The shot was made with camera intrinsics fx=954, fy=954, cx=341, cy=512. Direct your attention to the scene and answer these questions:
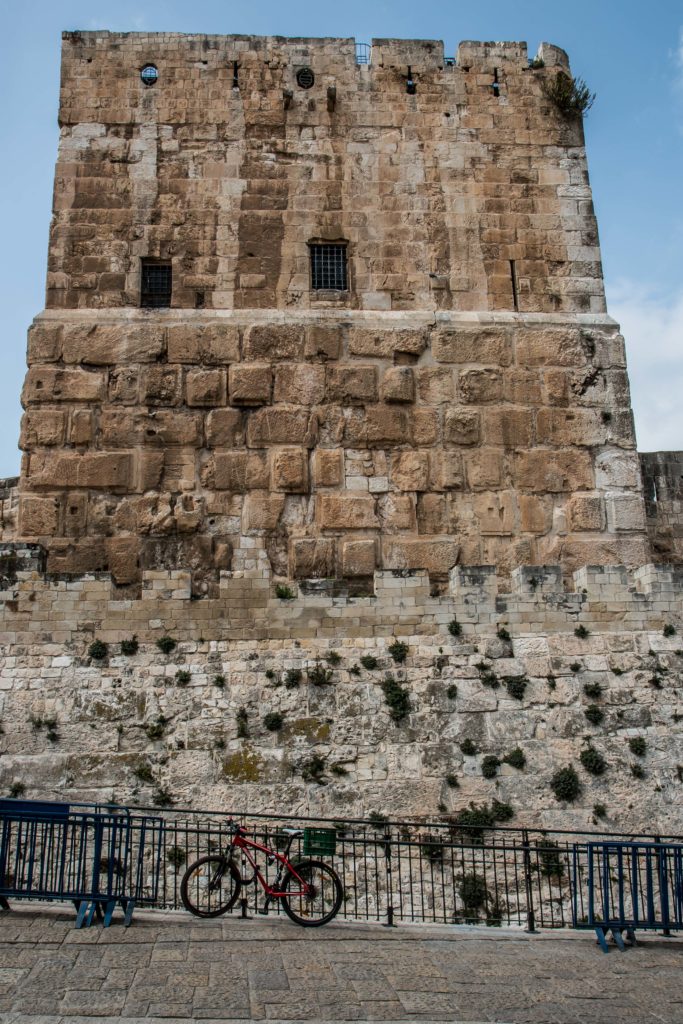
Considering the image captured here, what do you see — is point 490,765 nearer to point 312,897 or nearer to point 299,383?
point 312,897

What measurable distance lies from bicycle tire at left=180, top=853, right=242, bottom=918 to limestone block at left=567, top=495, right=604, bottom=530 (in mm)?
6714

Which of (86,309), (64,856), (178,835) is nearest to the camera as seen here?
(64,856)

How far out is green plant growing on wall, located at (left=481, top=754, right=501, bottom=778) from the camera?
33.9ft

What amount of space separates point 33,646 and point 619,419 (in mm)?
8231

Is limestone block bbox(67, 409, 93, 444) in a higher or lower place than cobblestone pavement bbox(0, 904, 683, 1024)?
higher

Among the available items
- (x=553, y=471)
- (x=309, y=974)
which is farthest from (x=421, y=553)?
(x=309, y=974)

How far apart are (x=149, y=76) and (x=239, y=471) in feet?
21.1

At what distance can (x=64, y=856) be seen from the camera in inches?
324

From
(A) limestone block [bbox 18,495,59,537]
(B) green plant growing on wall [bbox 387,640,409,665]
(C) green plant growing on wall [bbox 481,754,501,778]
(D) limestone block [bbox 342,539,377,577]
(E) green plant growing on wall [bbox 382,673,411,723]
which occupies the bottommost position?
(C) green plant growing on wall [bbox 481,754,501,778]

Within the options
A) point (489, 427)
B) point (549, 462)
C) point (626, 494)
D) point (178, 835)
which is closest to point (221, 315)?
point (489, 427)

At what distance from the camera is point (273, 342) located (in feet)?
43.4

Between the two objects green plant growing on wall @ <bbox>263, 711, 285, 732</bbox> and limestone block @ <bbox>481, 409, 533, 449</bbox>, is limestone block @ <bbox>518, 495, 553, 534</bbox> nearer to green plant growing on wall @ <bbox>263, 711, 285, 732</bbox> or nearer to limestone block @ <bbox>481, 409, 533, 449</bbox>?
limestone block @ <bbox>481, 409, 533, 449</bbox>

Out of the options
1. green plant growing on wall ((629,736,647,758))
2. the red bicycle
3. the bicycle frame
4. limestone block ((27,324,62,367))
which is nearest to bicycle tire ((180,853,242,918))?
the red bicycle

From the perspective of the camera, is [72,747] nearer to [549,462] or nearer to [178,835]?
[178,835]
